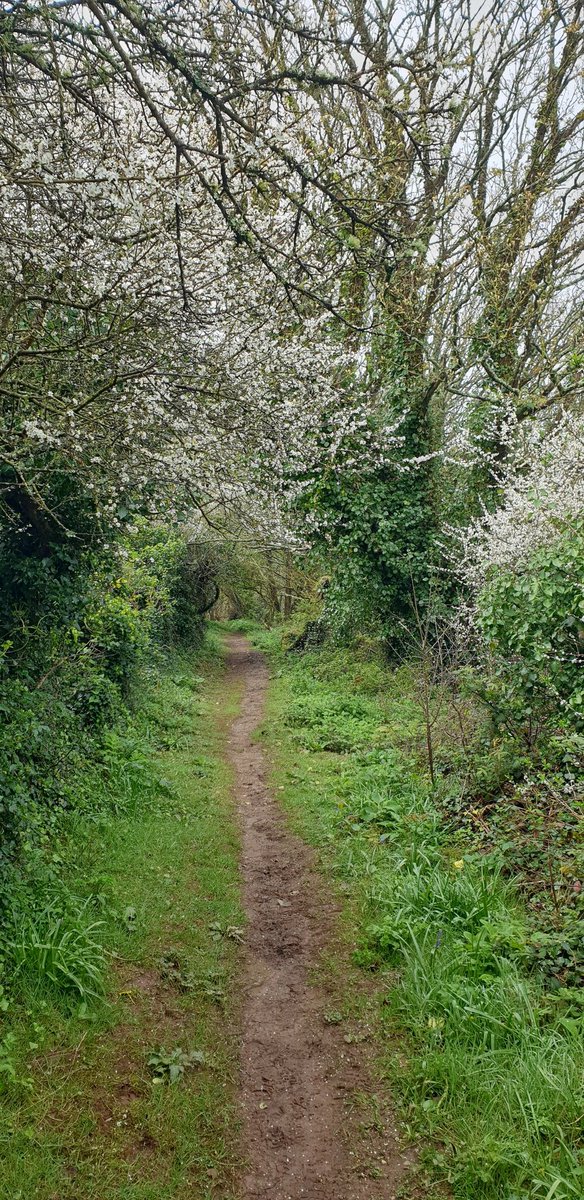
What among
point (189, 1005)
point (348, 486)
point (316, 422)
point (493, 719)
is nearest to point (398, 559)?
point (348, 486)

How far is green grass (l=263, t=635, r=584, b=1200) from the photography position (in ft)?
10.5

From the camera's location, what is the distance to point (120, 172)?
4.00m

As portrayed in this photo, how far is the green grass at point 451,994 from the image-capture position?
3188mm

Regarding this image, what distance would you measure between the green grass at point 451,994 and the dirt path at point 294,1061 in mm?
258

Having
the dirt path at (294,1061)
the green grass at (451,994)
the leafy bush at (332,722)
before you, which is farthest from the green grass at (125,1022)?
the leafy bush at (332,722)

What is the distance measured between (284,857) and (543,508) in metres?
4.76

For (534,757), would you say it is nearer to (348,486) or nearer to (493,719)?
(493,719)

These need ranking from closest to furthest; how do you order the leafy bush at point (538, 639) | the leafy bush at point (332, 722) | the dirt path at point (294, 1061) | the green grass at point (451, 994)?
the green grass at point (451, 994) < the dirt path at point (294, 1061) < the leafy bush at point (538, 639) < the leafy bush at point (332, 722)

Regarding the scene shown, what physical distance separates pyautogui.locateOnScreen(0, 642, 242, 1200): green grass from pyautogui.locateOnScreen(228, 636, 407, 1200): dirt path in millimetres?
150

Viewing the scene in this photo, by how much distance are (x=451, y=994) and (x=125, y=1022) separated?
215 centimetres

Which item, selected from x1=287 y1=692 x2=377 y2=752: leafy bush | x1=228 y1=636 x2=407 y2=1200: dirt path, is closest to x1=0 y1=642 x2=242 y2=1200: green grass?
x1=228 y1=636 x2=407 y2=1200: dirt path

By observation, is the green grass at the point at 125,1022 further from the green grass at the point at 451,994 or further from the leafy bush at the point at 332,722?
the leafy bush at the point at 332,722

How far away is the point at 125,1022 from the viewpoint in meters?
4.15

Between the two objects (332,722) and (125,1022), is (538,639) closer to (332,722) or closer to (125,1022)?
(125,1022)
